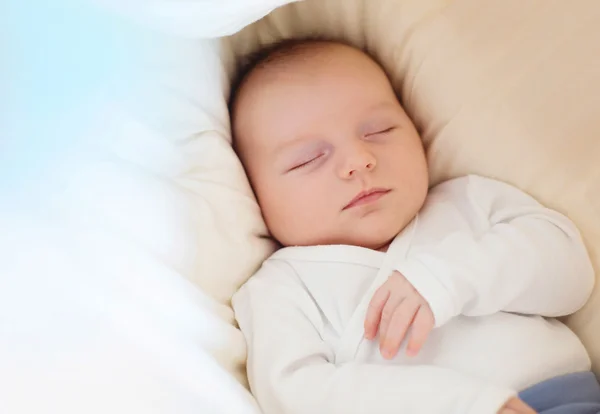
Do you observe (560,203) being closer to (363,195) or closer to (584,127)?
(584,127)

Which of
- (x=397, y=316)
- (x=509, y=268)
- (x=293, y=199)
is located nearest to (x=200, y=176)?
(x=293, y=199)

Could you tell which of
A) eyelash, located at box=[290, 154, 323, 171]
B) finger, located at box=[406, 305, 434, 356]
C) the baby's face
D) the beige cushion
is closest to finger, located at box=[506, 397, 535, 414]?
finger, located at box=[406, 305, 434, 356]

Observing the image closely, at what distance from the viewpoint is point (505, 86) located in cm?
99

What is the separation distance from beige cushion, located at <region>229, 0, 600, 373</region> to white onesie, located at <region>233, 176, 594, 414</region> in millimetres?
37

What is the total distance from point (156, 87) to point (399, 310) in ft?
1.50

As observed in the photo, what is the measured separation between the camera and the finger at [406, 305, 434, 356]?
0.81 metres

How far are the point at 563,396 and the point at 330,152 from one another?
1.55ft

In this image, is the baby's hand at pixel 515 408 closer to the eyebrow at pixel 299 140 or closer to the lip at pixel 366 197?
the lip at pixel 366 197

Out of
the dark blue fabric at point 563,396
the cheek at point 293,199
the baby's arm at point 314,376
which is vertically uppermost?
the cheek at point 293,199

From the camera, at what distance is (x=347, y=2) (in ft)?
3.61

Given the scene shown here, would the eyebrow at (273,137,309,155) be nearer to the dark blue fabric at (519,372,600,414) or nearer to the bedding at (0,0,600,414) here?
the bedding at (0,0,600,414)

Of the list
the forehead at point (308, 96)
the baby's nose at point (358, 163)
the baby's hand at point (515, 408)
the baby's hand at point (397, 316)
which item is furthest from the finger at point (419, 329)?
the forehead at point (308, 96)

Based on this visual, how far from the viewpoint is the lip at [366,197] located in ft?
3.17

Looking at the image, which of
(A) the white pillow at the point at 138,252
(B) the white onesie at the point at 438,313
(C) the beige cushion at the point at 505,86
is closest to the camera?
(A) the white pillow at the point at 138,252
